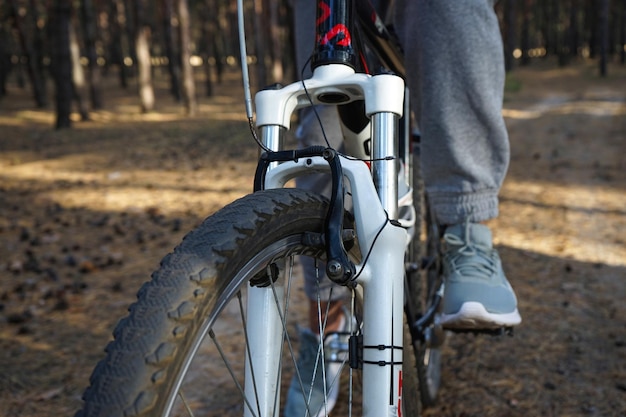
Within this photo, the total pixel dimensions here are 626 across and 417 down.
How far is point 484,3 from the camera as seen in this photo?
1.43 m

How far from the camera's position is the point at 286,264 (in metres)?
1.01

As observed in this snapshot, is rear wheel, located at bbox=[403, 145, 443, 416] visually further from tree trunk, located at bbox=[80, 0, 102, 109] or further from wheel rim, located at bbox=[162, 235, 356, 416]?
tree trunk, located at bbox=[80, 0, 102, 109]

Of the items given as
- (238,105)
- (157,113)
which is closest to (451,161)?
(157,113)

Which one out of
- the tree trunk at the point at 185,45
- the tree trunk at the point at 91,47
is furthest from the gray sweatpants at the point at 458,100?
the tree trunk at the point at 91,47

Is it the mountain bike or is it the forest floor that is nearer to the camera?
the mountain bike

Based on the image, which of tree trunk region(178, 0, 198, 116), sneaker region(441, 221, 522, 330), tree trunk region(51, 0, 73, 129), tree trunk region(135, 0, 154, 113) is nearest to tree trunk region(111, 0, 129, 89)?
tree trunk region(135, 0, 154, 113)

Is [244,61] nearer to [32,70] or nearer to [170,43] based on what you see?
[170,43]

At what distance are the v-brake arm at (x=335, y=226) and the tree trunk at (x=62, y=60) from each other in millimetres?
12526

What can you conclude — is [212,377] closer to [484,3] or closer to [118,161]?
[484,3]

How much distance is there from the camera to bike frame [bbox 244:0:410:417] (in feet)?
3.18

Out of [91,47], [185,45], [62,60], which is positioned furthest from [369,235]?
[91,47]

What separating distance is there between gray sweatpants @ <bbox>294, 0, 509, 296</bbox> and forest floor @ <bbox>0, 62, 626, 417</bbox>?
857 mm

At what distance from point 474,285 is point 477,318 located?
3.2 inches

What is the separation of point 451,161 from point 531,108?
12136 mm
